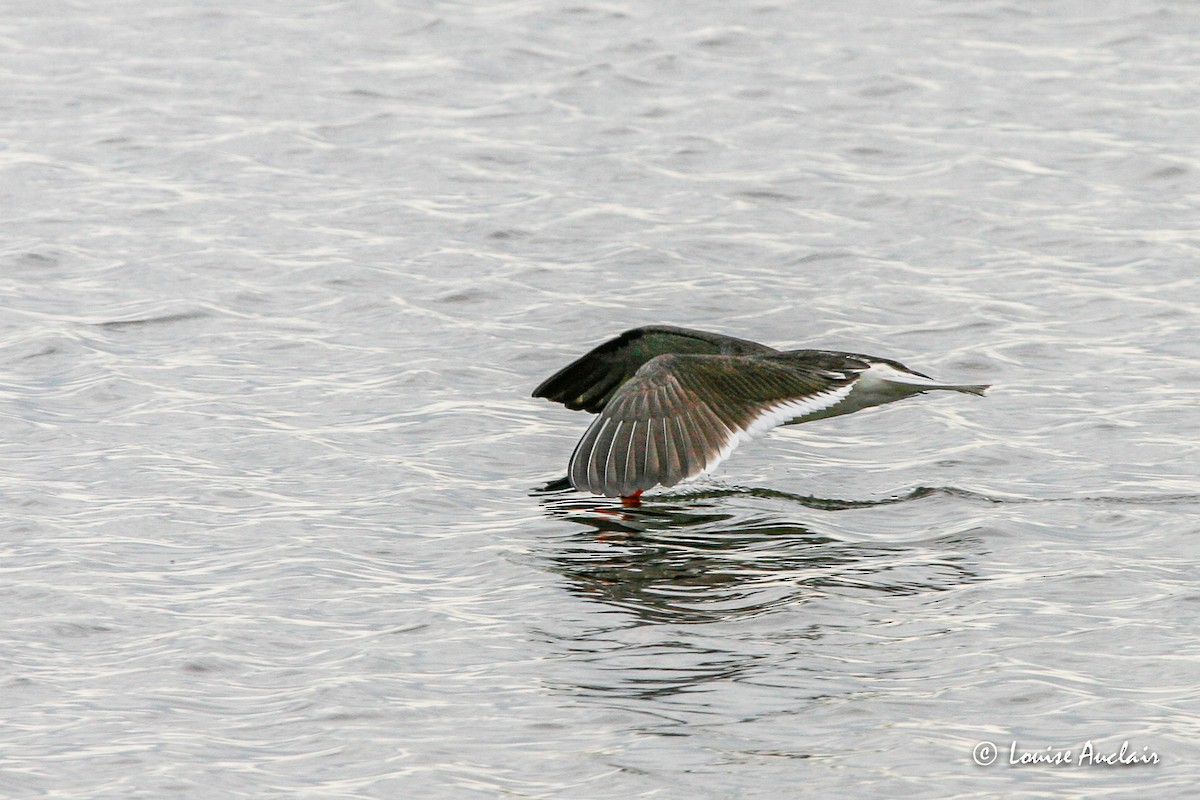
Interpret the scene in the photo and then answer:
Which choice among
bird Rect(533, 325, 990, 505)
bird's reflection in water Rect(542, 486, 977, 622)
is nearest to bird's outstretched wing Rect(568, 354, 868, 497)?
bird Rect(533, 325, 990, 505)

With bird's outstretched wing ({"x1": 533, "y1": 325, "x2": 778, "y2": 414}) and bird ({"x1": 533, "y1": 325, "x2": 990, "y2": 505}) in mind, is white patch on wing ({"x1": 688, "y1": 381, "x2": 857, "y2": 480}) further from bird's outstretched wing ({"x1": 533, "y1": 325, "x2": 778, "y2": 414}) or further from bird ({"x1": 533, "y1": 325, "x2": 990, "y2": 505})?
bird's outstretched wing ({"x1": 533, "y1": 325, "x2": 778, "y2": 414})

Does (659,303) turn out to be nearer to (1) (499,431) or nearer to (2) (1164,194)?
(1) (499,431)

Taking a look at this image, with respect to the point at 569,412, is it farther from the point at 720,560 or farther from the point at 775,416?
the point at 720,560

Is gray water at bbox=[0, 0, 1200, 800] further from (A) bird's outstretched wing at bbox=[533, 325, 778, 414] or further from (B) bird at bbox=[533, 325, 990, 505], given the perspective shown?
(B) bird at bbox=[533, 325, 990, 505]

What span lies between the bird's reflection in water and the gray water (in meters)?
0.04

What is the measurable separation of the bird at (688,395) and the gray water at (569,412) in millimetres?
520

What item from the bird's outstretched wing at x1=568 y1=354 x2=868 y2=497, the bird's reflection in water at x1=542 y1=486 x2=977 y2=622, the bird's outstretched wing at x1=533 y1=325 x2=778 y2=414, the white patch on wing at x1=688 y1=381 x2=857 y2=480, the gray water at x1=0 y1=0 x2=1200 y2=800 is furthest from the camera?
the bird's outstretched wing at x1=533 y1=325 x2=778 y2=414

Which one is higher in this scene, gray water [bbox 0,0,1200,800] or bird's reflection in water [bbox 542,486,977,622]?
gray water [bbox 0,0,1200,800]

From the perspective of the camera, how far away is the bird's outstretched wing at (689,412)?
27.2 feet

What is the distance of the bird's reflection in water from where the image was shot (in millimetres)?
7906

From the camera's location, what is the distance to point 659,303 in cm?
1282

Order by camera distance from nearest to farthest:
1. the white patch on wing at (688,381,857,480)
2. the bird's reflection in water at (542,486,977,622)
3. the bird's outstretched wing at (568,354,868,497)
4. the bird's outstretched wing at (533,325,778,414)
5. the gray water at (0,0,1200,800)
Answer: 1. the gray water at (0,0,1200,800)
2. the bird's reflection in water at (542,486,977,622)
3. the bird's outstretched wing at (568,354,868,497)
4. the white patch on wing at (688,381,857,480)
5. the bird's outstretched wing at (533,325,778,414)

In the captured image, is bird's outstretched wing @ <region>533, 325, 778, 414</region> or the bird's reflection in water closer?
the bird's reflection in water

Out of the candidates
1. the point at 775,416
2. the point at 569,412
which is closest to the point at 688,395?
the point at 775,416
